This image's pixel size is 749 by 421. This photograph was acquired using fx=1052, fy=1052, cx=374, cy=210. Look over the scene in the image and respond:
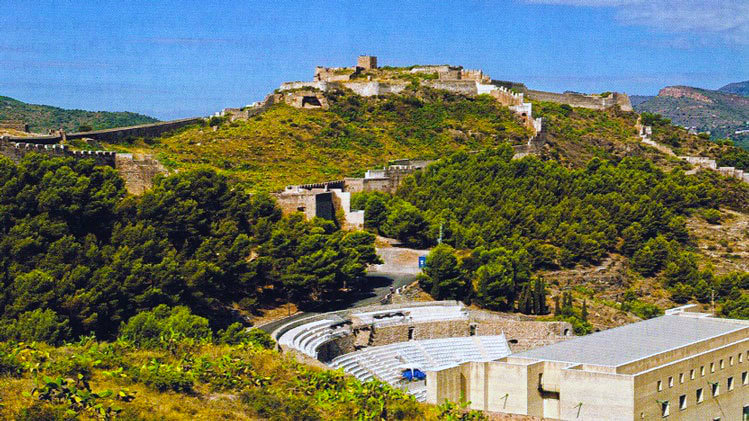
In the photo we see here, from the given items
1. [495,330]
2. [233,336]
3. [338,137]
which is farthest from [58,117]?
[233,336]

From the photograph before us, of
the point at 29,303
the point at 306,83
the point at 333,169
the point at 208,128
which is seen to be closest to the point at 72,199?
the point at 29,303

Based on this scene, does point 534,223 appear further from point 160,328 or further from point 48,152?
point 160,328

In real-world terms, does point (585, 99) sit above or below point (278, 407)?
above

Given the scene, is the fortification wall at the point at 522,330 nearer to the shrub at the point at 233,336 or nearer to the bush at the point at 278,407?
the shrub at the point at 233,336

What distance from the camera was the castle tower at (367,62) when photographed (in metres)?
83.4

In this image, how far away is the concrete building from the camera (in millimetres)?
25422

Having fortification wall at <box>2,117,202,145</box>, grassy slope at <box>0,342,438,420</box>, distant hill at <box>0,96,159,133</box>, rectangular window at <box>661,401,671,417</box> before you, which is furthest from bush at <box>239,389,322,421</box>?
distant hill at <box>0,96,159,133</box>

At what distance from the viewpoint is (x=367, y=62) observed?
83688mm

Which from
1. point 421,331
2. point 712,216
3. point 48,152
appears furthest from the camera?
point 712,216


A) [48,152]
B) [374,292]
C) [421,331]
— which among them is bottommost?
[421,331]

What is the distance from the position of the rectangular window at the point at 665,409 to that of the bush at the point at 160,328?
11.8 meters

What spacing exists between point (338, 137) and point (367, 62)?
1817cm

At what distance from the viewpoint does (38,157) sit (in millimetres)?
36656

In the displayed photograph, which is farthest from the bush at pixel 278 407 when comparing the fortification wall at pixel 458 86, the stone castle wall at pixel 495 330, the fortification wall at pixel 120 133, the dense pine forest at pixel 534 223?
the fortification wall at pixel 458 86
